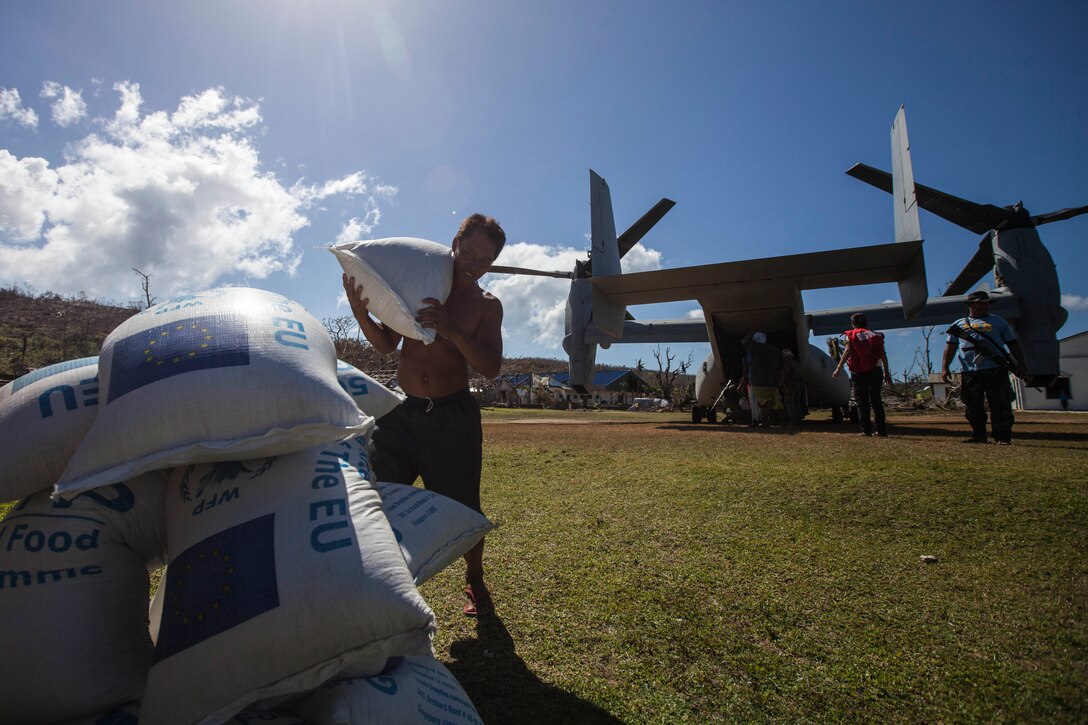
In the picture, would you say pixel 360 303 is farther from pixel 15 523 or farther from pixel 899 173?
pixel 899 173

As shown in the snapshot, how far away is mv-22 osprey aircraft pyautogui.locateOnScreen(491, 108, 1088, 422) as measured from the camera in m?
7.41

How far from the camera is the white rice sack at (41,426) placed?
119 cm

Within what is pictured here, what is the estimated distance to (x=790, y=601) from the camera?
1872 mm

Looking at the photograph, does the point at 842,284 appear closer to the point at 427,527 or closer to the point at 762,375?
the point at 762,375

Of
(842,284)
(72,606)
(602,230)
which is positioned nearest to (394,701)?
(72,606)

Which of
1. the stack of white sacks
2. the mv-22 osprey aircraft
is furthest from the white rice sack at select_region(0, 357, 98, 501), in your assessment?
the mv-22 osprey aircraft

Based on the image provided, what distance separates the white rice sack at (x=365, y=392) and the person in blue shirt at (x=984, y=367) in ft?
19.6

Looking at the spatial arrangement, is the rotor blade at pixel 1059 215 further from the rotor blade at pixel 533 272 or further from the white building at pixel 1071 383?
the white building at pixel 1071 383

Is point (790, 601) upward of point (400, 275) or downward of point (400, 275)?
downward

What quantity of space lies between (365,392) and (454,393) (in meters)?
0.46

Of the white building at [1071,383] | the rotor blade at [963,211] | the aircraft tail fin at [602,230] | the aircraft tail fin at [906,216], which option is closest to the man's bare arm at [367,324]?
the aircraft tail fin at [906,216]

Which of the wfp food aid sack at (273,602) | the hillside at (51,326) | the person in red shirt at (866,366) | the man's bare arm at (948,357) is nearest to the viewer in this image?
the wfp food aid sack at (273,602)

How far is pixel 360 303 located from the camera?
2037 mm

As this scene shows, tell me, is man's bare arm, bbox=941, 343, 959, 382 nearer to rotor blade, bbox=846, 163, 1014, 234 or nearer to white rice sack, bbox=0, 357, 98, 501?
rotor blade, bbox=846, 163, 1014, 234
